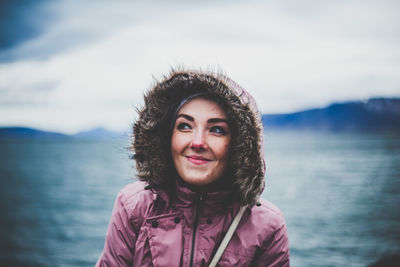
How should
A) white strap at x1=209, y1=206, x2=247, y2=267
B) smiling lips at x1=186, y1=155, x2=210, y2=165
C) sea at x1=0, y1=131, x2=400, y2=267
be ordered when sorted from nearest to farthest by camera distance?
white strap at x1=209, y1=206, x2=247, y2=267, smiling lips at x1=186, y1=155, x2=210, y2=165, sea at x1=0, y1=131, x2=400, y2=267

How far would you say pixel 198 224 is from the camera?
261 centimetres

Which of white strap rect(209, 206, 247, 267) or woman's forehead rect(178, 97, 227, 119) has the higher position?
woman's forehead rect(178, 97, 227, 119)

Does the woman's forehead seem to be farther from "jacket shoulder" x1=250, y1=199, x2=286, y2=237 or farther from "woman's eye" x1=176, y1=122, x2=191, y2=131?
"jacket shoulder" x1=250, y1=199, x2=286, y2=237

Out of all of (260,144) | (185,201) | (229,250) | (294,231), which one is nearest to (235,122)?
(260,144)

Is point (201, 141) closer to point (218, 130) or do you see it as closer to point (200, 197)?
point (218, 130)

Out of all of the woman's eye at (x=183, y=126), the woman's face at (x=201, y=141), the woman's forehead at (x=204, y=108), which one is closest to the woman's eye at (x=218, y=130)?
the woman's face at (x=201, y=141)

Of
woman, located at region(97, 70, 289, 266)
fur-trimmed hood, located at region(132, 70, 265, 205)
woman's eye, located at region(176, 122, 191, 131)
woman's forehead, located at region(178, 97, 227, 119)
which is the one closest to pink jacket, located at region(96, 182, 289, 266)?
woman, located at region(97, 70, 289, 266)

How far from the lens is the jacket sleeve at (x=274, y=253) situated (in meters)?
2.62

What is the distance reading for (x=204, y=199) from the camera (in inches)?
106

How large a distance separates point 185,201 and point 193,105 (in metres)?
0.85

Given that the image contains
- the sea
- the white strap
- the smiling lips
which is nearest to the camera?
the white strap

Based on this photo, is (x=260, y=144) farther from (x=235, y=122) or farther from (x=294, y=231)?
(x=294, y=231)

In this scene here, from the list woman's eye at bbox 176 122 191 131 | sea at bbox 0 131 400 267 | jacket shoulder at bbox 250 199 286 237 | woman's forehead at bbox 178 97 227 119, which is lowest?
sea at bbox 0 131 400 267

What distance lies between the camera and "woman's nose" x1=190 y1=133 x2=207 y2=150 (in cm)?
255
